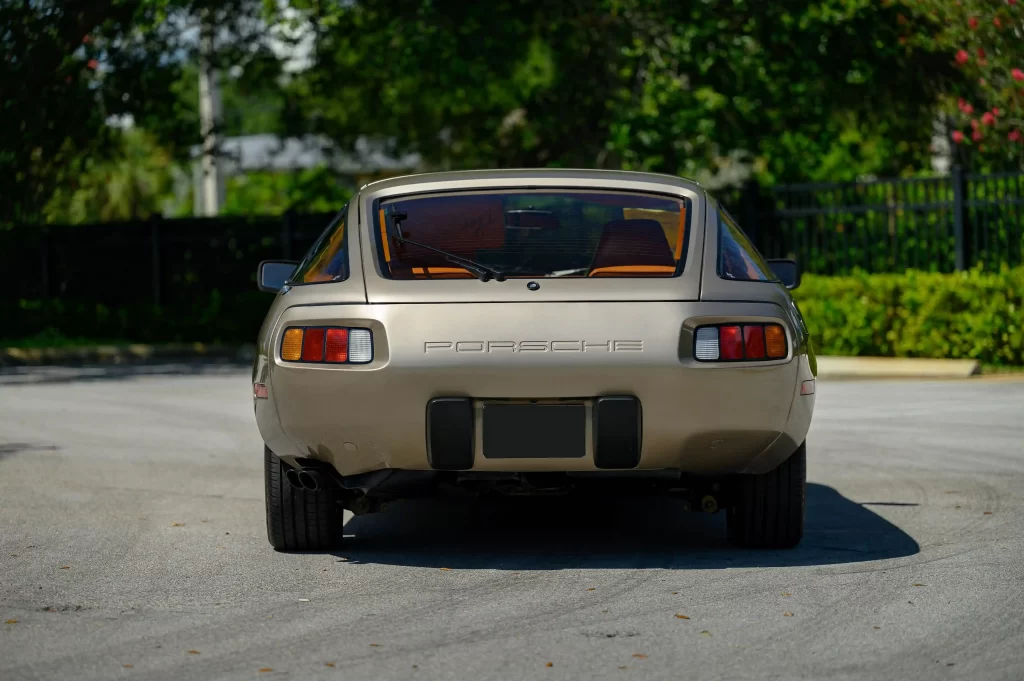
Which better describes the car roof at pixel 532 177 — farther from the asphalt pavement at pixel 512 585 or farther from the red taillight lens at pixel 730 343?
the asphalt pavement at pixel 512 585

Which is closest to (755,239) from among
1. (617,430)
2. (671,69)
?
(671,69)

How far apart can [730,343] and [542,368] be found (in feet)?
2.41

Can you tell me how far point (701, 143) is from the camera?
A: 22188mm

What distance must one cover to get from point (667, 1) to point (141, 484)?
1358 centimetres

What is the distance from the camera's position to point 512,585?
6055mm

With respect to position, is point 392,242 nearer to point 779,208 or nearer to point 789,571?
point 789,571

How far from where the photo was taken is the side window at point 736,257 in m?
6.48

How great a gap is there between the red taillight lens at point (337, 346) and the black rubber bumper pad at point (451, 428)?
399mm

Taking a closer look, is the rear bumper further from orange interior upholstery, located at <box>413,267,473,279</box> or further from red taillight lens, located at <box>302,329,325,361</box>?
orange interior upholstery, located at <box>413,267,473,279</box>

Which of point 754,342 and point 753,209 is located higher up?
point 753,209

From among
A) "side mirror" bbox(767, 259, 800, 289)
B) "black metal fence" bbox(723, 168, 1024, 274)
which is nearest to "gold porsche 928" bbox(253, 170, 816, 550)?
"side mirror" bbox(767, 259, 800, 289)

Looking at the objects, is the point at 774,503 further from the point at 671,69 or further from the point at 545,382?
the point at 671,69

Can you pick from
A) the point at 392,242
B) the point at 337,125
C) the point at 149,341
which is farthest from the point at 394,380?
the point at 337,125

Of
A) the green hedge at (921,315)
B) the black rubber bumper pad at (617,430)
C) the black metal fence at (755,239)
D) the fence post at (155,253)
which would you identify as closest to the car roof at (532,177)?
the black rubber bumper pad at (617,430)
